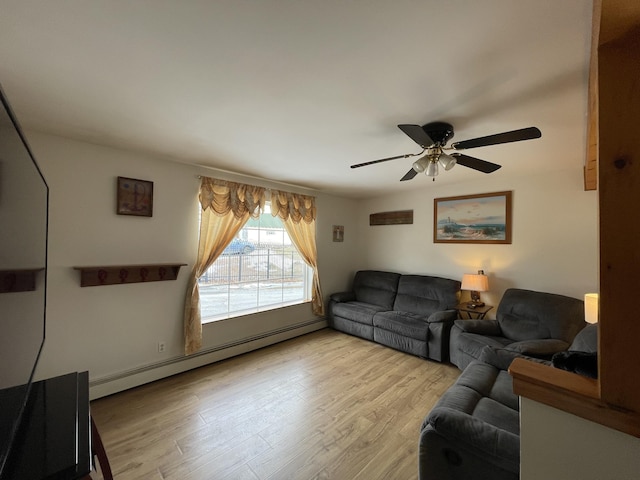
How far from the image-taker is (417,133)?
5.59ft

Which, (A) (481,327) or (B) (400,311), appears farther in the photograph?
(B) (400,311)

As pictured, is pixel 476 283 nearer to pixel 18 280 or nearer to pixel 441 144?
pixel 441 144

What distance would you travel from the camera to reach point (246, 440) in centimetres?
195

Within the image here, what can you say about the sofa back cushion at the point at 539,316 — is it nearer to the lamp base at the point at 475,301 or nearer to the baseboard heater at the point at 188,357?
the lamp base at the point at 475,301

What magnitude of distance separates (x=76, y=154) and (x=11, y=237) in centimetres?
192

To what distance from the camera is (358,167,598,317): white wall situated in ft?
10.0

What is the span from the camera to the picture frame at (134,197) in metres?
2.56

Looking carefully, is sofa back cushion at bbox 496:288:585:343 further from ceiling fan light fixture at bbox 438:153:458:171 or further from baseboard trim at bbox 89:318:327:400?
baseboard trim at bbox 89:318:327:400

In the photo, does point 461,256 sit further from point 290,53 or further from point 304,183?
point 290,53

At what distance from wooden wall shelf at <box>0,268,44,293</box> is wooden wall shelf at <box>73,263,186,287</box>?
1.22 m

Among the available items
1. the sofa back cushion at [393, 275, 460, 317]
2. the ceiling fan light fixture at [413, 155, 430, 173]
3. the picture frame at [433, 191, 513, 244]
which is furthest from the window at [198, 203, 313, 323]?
the ceiling fan light fixture at [413, 155, 430, 173]

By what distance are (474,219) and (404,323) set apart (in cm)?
181

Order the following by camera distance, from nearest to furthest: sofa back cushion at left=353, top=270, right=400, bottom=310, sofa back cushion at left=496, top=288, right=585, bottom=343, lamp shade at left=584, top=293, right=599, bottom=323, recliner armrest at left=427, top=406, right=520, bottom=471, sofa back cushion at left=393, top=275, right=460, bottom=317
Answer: recliner armrest at left=427, top=406, right=520, bottom=471, lamp shade at left=584, top=293, right=599, bottom=323, sofa back cushion at left=496, top=288, right=585, bottom=343, sofa back cushion at left=393, top=275, right=460, bottom=317, sofa back cushion at left=353, top=270, right=400, bottom=310

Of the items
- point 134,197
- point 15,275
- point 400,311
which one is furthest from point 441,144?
point 134,197
